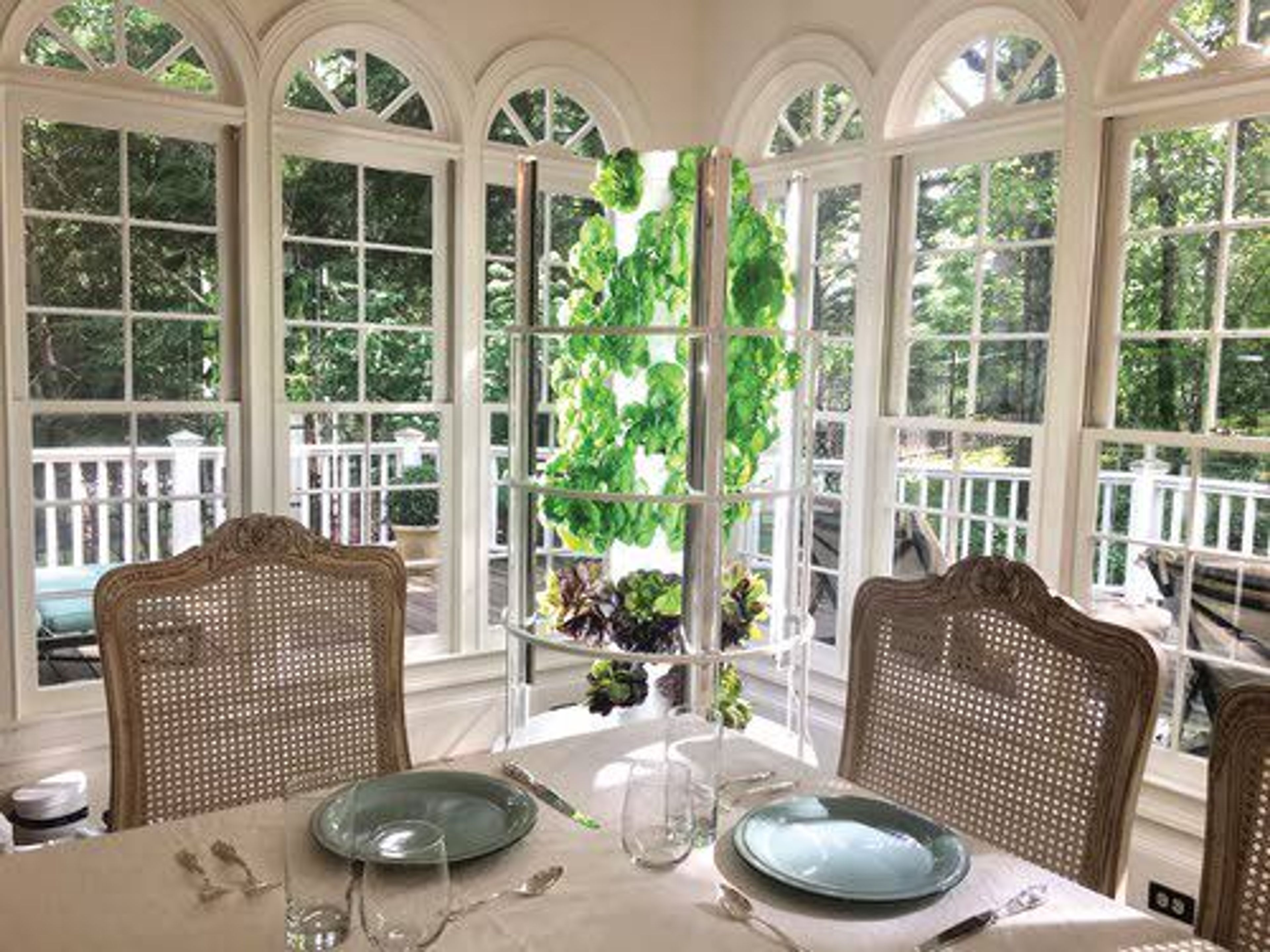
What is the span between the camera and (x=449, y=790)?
4.85ft

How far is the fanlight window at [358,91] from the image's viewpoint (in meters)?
3.42

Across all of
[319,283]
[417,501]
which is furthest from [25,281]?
[417,501]

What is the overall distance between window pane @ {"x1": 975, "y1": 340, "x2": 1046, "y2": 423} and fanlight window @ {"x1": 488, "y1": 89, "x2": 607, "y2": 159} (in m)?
1.68

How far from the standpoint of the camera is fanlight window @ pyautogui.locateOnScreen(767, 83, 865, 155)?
3.64 metres

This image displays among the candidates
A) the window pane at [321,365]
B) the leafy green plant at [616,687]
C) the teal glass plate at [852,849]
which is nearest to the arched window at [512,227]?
the window pane at [321,365]

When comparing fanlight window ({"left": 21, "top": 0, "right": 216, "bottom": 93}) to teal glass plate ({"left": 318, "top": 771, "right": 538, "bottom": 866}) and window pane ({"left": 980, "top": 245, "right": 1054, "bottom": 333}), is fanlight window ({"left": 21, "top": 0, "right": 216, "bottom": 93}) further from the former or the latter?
teal glass plate ({"left": 318, "top": 771, "right": 538, "bottom": 866})

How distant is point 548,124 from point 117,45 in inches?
56.2

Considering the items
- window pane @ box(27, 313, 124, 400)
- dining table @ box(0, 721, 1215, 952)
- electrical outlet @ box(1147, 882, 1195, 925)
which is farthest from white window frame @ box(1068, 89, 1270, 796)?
window pane @ box(27, 313, 124, 400)

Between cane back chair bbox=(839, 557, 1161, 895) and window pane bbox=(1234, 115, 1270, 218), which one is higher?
window pane bbox=(1234, 115, 1270, 218)

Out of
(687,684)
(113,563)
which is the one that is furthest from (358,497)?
(687,684)

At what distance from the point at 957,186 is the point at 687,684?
1.77 meters

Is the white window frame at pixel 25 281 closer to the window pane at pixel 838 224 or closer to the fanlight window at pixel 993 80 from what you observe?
the window pane at pixel 838 224

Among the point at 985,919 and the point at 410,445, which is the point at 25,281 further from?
the point at 985,919

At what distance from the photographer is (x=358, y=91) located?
3516 mm
